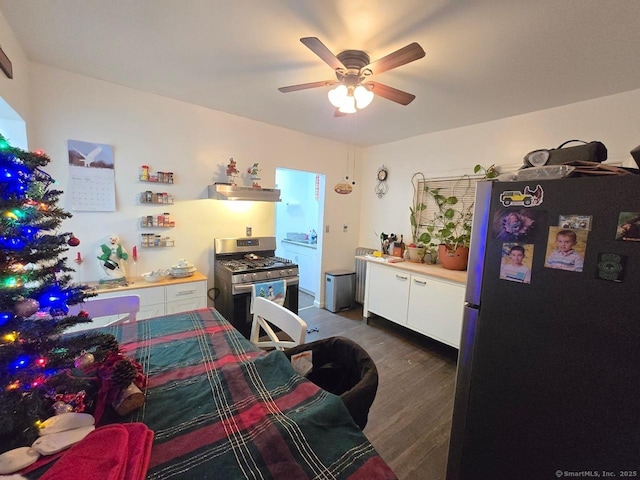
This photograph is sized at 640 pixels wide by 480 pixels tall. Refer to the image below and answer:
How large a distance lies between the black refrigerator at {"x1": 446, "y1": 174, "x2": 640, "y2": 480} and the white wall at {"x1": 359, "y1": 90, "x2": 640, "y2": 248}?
1858 mm

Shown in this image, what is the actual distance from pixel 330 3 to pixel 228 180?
2.01 meters

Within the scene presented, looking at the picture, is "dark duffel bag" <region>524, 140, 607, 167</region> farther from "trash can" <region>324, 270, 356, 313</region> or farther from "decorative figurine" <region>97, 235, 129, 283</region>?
"decorative figurine" <region>97, 235, 129, 283</region>

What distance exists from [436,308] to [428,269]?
407mm

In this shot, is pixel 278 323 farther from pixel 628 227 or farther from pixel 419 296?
pixel 419 296

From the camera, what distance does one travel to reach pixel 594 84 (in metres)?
1.93

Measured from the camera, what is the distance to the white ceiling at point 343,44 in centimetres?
134

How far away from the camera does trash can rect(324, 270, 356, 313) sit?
3789 millimetres

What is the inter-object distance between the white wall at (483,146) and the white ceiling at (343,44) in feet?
0.45

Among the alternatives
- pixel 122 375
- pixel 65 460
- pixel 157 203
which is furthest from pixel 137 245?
pixel 65 460

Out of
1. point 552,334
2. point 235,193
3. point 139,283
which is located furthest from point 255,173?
point 552,334

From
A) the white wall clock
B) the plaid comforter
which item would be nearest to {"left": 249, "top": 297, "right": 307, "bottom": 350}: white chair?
the plaid comforter

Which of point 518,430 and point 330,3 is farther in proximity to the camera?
point 330,3

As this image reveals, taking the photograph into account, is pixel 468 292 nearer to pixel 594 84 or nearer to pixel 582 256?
pixel 582 256

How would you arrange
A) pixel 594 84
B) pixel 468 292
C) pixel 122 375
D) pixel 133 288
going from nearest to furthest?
pixel 122 375, pixel 468 292, pixel 594 84, pixel 133 288
